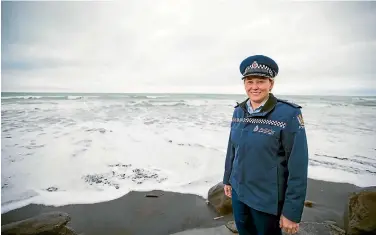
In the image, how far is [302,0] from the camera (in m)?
3.58

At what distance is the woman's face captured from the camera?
1.52 meters

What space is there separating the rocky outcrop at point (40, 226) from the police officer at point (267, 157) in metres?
2.19

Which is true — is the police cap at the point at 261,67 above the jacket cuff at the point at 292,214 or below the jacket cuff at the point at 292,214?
above

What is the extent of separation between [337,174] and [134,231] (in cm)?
407

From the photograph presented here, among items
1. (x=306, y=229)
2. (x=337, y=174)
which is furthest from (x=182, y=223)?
(x=337, y=174)

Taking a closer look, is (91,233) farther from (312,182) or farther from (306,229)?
(312,182)

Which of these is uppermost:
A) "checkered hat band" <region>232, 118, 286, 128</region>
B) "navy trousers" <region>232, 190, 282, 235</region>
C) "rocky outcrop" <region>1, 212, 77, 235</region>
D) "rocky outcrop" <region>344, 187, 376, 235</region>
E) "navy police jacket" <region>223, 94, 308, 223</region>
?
"checkered hat band" <region>232, 118, 286, 128</region>

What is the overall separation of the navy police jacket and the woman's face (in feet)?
0.18

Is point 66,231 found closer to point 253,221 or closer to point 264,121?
point 253,221

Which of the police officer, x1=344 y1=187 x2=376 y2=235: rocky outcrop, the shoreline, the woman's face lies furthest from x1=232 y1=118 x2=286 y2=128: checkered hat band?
x1=344 y1=187 x2=376 y2=235: rocky outcrop

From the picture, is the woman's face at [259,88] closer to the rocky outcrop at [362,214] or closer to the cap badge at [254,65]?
the cap badge at [254,65]

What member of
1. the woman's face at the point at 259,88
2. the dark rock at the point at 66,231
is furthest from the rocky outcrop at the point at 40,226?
the woman's face at the point at 259,88

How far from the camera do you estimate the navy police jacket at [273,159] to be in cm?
134

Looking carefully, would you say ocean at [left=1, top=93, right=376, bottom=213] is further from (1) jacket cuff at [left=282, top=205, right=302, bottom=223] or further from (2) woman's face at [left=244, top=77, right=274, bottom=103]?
(2) woman's face at [left=244, top=77, right=274, bottom=103]
